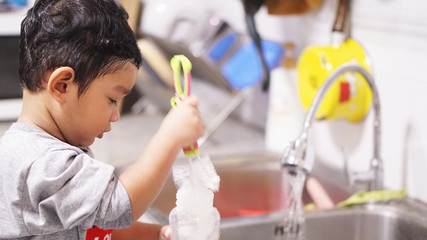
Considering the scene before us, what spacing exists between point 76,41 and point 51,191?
0.58 feet

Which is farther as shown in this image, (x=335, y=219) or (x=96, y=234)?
(x=335, y=219)

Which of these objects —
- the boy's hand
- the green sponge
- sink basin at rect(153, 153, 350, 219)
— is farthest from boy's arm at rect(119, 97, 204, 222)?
sink basin at rect(153, 153, 350, 219)

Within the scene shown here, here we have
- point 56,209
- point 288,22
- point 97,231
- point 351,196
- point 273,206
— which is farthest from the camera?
point 288,22

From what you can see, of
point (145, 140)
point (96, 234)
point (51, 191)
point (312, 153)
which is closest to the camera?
point (51, 191)

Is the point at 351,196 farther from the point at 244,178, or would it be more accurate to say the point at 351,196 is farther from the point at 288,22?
the point at 288,22

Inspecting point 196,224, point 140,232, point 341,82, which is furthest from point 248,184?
point 196,224

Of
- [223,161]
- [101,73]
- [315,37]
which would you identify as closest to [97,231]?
[101,73]

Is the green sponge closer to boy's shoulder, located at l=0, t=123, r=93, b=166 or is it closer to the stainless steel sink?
the stainless steel sink

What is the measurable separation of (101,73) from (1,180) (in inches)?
7.0

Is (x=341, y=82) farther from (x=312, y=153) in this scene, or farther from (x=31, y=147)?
(x=31, y=147)

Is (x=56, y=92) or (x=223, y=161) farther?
(x=223, y=161)

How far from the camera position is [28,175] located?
29.4 inches

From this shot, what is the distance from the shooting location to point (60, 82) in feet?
2.50

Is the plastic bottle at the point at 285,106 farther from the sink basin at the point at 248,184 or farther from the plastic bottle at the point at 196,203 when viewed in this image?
the plastic bottle at the point at 196,203
